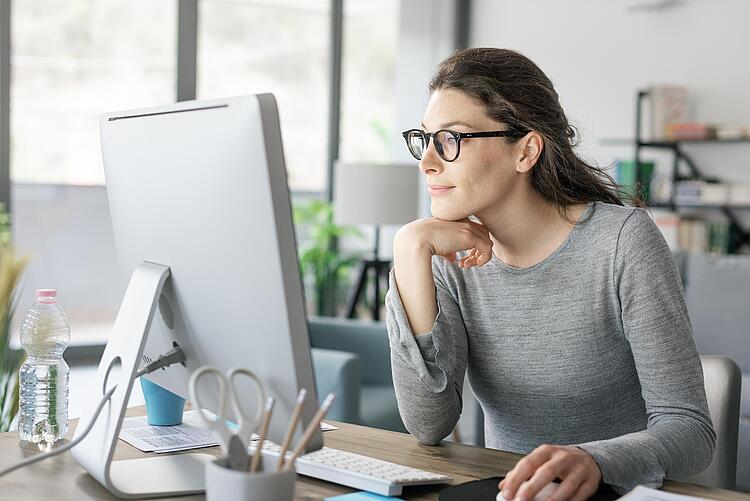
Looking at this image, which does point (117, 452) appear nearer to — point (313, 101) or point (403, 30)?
point (313, 101)

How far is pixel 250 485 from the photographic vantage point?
3.11 ft

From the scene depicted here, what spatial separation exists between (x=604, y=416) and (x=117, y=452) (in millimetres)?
800

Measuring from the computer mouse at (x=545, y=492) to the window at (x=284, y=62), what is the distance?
15.4 feet

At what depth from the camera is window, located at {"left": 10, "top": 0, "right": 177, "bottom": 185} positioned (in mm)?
5043

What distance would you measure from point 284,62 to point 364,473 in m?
4.97

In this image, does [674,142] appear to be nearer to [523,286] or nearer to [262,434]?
[523,286]

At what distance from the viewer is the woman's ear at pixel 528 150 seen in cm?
166

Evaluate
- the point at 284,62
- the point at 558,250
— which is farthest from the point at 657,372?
the point at 284,62

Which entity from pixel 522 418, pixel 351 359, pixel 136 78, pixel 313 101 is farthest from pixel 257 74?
pixel 522 418

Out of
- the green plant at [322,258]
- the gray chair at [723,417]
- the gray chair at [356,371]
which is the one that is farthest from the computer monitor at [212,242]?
the green plant at [322,258]

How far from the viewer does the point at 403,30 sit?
6.31 metres

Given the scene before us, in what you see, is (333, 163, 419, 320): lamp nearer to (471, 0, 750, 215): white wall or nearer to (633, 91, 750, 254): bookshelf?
(471, 0, 750, 215): white wall

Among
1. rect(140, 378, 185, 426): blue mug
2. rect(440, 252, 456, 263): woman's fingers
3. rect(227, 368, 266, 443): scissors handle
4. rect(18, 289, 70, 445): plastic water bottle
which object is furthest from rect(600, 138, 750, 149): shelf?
rect(227, 368, 266, 443): scissors handle

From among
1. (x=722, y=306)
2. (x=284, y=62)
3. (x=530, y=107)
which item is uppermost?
(x=284, y=62)
